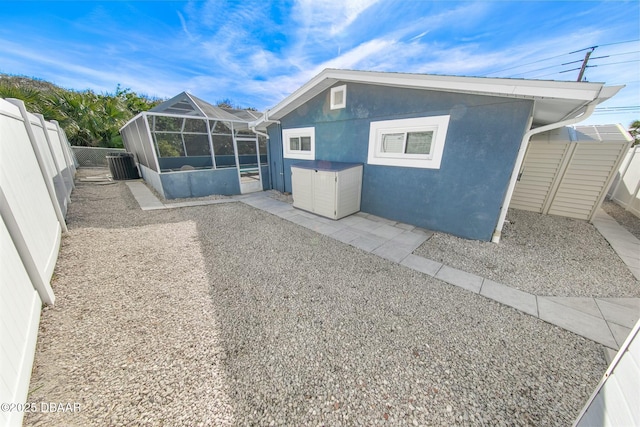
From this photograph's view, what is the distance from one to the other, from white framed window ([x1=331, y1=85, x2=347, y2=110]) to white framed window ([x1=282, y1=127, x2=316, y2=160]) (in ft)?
3.51

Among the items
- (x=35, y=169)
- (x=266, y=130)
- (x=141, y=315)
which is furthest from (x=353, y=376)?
(x=266, y=130)

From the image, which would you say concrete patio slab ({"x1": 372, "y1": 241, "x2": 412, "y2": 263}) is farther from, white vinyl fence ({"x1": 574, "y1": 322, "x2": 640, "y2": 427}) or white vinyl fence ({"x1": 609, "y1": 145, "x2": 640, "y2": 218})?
white vinyl fence ({"x1": 609, "y1": 145, "x2": 640, "y2": 218})

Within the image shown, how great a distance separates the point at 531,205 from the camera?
232 inches

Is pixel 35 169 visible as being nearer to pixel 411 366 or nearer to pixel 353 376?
pixel 353 376

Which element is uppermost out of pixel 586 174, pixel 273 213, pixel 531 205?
pixel 586 174

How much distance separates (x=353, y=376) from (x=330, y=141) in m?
5.61

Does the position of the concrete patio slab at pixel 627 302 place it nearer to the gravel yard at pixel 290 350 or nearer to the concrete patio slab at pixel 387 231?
the gravel yard at pixel 290 350

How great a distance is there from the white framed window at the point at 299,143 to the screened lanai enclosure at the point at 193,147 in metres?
1.41

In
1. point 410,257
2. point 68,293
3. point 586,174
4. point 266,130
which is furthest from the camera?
point 266,130

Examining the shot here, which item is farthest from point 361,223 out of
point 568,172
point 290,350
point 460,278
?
point 568,172

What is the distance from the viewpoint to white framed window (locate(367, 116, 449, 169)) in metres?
4.23

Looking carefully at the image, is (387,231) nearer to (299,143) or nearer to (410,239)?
(410,239)

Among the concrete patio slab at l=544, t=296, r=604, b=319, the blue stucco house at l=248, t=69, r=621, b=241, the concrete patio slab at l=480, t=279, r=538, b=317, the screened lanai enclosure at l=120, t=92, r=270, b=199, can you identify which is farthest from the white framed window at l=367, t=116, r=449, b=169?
the screened lanai enclosure at l=120, t=92, r=270, b=199

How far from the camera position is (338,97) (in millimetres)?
5586
